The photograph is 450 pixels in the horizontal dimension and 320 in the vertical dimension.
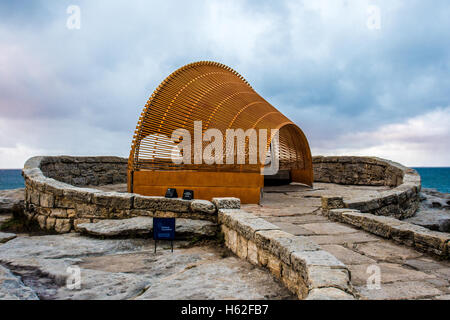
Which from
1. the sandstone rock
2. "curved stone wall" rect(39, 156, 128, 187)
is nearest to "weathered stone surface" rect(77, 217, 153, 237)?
the sandstone rock

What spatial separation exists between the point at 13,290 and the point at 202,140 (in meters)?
5.19

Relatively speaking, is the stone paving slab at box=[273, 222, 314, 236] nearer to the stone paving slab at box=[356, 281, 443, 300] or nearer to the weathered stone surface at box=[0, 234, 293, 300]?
the weathered stone surface at box=[0, 234, 293, 300]

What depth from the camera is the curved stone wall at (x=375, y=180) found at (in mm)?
6773

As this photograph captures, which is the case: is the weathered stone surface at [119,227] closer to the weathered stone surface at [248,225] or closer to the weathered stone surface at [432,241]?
the weathered stone surface at [248,225]

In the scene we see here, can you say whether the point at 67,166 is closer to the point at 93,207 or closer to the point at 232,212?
the point at 93,207

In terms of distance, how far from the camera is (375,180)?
13.1 metres

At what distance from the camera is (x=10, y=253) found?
4695 mm

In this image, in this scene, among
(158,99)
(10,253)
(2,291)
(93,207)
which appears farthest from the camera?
(158,99)

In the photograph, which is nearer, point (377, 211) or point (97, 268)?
point (97, 268)

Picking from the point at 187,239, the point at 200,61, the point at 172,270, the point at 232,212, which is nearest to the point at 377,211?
the point at 232,212

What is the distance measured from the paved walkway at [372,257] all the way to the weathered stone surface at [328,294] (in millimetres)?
535

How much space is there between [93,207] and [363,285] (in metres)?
5.14

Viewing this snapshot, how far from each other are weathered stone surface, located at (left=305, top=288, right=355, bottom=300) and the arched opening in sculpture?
500cm

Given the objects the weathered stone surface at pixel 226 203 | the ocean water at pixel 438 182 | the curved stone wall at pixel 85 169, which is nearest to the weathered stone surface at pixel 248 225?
the weathered stone surface at pixel 226 203
